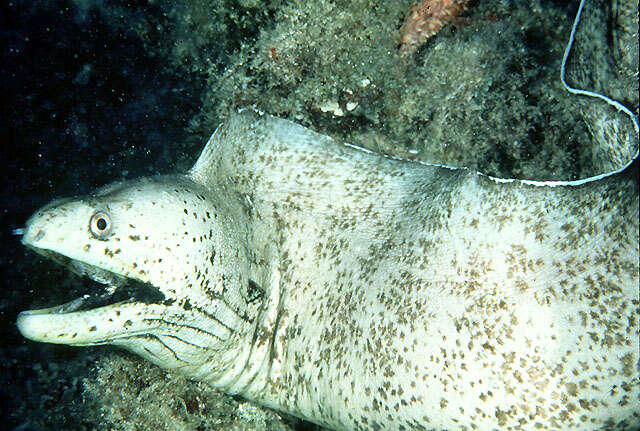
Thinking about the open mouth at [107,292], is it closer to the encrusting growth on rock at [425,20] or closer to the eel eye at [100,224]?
the eel eye at [100,224]

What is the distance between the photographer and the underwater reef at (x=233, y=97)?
2.24 m

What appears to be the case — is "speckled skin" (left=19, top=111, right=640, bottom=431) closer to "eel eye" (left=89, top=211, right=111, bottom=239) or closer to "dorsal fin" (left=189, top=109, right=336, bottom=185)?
"dorsal fin" (left=189, top=109, right=336, bottom=185)

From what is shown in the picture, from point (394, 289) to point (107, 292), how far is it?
1.49 meters

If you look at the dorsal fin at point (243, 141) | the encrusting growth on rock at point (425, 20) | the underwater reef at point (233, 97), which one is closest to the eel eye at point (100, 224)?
the dorsal fin at point (243, 141)

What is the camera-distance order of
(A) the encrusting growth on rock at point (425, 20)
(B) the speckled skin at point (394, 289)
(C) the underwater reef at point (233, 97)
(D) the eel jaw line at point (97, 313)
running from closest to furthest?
(B) the speckled skin at point (394, 289)
(D) the eel jaw line at point (97, 313)
(C) the underwater reef at point (233, 97)
(A) the encrusting growth on rock at point (425, 20)

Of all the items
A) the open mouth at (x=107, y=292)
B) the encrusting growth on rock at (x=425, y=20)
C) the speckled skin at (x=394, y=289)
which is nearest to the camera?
the speckled skin at (x=394, y=289)

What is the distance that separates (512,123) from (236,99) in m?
1.87

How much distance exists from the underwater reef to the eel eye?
3.02 feet

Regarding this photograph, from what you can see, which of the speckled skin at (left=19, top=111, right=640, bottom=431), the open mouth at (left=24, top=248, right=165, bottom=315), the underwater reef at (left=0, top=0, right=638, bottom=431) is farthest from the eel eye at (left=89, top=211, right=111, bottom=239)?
the underwater reef at (left=0, top=0, right=638, bottom=431)

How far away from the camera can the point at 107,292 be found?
77.7 inches

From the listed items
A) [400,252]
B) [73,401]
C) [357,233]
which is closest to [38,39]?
[73,401]

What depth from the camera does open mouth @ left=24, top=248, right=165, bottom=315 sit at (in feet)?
6.35

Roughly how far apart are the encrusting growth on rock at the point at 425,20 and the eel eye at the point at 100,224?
6.46 ft

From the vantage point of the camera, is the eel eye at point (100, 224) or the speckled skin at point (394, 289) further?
the eel eye at point (100, 224)
